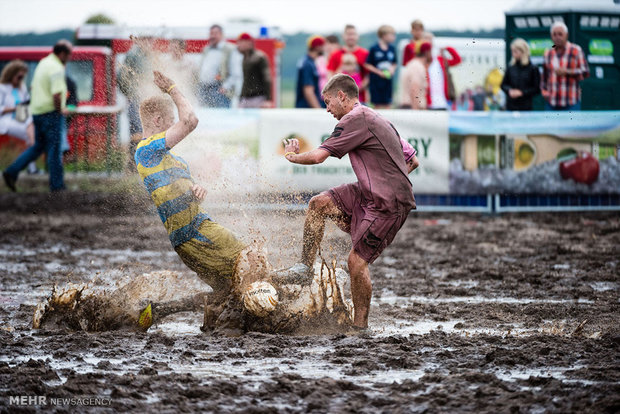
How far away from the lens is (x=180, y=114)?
22.5ft

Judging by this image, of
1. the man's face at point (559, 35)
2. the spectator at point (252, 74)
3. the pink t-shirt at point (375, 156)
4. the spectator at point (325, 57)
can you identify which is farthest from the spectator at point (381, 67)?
the pink t-shirt at point (375, 156)

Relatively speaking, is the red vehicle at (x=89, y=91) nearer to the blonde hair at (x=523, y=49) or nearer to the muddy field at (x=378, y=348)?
the blonde hair at (x=523, y=49)

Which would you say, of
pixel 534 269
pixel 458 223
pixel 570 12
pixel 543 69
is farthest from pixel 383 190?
pixel 570 12

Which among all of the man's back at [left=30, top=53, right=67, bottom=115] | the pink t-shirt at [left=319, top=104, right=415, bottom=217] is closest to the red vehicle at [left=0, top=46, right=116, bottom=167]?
the man's back at [left=30, top=53, right=67, bottom=115]

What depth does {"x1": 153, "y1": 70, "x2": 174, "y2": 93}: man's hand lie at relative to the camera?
22.9 ft

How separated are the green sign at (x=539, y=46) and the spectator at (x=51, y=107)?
8.60 meters

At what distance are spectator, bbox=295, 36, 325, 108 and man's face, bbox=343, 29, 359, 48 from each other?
536 mm

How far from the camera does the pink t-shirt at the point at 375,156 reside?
22.7 feet

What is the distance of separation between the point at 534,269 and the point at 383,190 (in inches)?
158

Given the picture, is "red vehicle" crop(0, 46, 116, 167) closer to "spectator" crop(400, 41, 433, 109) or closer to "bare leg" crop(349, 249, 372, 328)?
"spectator" crop(400, 41, 433, 109)

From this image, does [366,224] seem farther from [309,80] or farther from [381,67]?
[381,67]

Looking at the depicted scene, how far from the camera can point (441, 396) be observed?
17.1 ft

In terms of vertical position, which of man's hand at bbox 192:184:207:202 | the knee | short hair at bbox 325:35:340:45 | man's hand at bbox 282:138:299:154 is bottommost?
the knee

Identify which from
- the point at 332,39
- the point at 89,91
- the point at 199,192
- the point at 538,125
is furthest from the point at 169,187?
the point at 89,91
